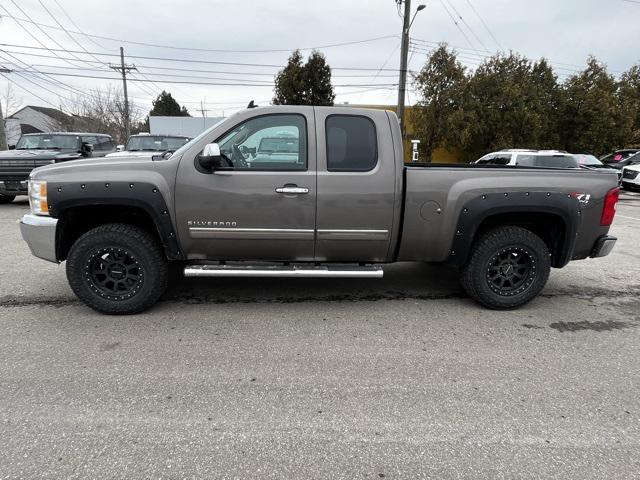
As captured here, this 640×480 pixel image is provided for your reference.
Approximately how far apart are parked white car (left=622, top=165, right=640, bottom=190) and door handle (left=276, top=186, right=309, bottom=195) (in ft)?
63.1

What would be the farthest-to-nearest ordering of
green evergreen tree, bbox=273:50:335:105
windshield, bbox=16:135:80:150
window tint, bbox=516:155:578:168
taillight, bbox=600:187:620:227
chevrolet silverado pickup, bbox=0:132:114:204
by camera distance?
green evergreen tree, bbox=273:50:335:105 < windshield, bbox=16:135:80:150 < window tint, bbox=516:155:578:168 < chevrolet silverado pickup, bbox=0:132:114:204 < taillight, bbox=600:187:620:227

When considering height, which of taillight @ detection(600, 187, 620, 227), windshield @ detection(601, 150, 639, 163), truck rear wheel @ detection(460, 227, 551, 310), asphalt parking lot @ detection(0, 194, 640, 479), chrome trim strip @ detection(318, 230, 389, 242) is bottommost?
asphalt parking lot @ detection(0, 194, 640, 479)

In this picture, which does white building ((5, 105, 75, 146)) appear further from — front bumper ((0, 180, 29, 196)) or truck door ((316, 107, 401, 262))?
truck door ((316, 107, 401, 262))

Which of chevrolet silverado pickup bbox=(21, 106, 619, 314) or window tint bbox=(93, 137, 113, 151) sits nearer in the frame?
chevrolet silverado pickup bbox=(21, 106, 619, 314)

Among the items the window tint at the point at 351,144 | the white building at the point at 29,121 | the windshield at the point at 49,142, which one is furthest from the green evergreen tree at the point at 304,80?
the white building at the point at 29,121

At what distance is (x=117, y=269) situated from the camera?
12.9 feet

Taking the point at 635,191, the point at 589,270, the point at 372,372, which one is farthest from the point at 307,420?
the point at 635,191

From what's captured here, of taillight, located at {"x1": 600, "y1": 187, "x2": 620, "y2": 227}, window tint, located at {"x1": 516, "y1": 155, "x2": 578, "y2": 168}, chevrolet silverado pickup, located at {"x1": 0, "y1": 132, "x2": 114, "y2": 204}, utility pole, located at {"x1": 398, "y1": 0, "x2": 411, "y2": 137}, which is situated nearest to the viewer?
taillight, located at {"x1": 600, "y1": 187, "x2": 620, "y2": 227}

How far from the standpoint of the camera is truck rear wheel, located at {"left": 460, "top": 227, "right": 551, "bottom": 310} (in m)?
4.12

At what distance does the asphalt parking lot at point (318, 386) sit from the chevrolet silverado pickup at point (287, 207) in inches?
17.9

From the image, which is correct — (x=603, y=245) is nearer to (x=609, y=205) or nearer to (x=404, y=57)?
(x=609, y=205)

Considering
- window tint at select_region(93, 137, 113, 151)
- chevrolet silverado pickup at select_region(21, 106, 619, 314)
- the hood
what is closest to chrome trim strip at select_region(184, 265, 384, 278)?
chevrolet silverado pickup at select_region(21, 106, 619, 314)

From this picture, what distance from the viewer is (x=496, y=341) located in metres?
3.60

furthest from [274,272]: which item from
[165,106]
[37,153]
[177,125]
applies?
[165,106]
